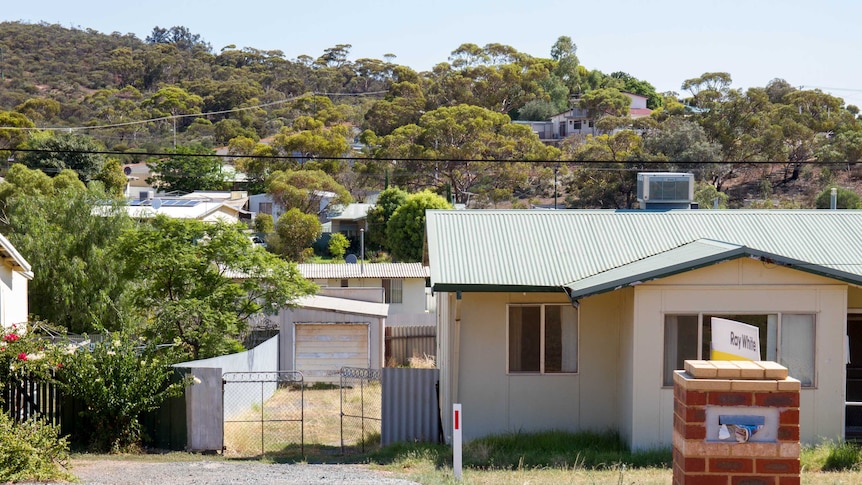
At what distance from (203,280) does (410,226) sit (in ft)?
107

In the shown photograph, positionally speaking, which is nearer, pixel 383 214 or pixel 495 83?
pixel 383 214

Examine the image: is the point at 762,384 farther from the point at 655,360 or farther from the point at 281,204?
the point at 281,204

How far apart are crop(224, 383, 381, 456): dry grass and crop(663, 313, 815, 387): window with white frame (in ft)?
17.5

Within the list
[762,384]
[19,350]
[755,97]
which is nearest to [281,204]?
[755,97]

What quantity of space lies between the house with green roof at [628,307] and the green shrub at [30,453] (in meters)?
5.74

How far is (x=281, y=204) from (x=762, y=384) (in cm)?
6095

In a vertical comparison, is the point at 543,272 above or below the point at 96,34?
below

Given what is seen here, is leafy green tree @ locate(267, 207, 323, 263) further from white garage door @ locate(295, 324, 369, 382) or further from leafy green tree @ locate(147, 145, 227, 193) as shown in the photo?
white garage door @ locate(295, 324, 369, 382)

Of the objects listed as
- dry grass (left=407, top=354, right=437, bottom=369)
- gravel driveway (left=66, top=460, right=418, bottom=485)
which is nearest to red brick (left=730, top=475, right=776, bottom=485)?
gravel driveway (left=66, top=460, right=418, bottom=485)

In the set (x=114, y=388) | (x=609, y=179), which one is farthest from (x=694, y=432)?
(x=609, y=179)

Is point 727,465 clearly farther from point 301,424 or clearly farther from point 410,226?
point 410,226

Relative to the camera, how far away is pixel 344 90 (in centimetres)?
16212

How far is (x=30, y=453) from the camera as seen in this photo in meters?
12.1

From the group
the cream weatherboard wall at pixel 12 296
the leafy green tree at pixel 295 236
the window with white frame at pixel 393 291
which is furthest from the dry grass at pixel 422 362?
the leafy green tree at pixel 295 236
